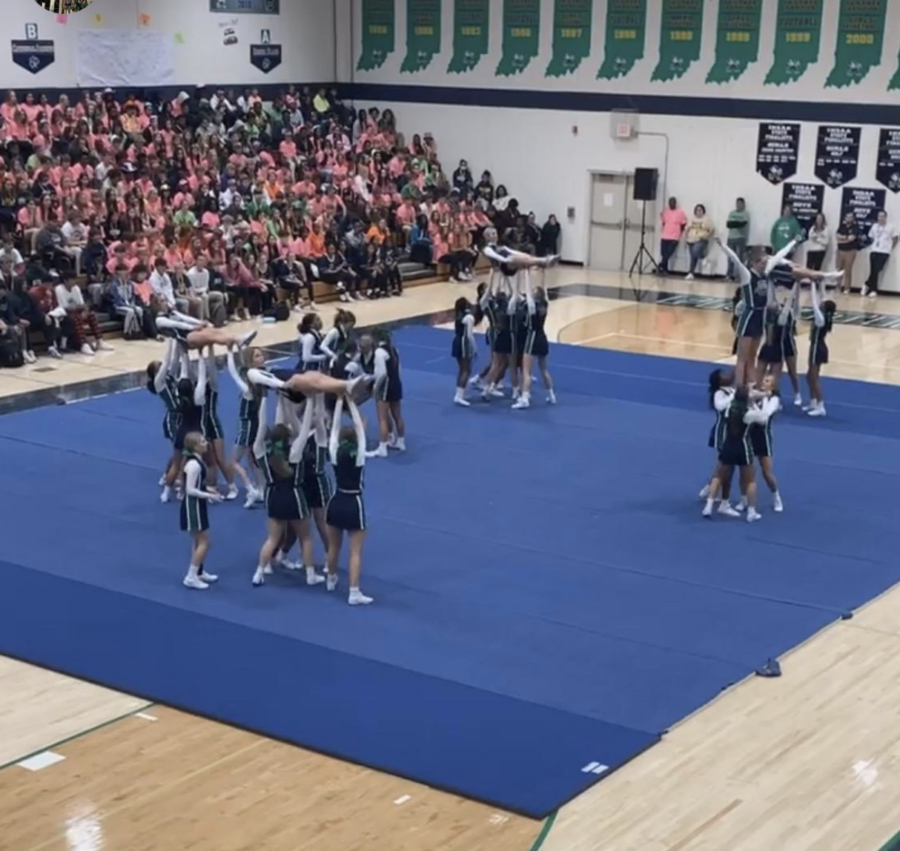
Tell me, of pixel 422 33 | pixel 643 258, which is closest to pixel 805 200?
pixel 643 258

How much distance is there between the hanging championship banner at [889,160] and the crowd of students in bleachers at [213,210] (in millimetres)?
6300

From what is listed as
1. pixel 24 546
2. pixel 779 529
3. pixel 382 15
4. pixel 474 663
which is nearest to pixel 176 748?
pixel 474 663

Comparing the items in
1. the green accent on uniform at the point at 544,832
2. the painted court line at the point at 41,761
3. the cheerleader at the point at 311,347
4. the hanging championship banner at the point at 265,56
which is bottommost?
the painted court line at the point at 41,761

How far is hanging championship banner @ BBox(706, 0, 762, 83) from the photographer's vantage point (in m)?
26.2

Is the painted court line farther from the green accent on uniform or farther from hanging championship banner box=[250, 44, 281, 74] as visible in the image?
hanging championship banner box=[250, 44, 281, 74]

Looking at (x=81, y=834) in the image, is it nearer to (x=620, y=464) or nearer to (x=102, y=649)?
(x=102, y=649)

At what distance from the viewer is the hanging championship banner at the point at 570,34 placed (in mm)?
27953

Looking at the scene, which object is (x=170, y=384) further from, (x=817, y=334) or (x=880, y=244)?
(x=880, y=244)

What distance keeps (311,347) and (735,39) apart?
51.8ft

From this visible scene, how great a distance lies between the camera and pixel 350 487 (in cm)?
1027

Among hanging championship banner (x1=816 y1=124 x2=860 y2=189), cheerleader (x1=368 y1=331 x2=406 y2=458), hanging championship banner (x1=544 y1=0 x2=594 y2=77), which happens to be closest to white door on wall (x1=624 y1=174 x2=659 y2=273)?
hanging championship banner (x1=544 y1=0 x2=594 y2=77)

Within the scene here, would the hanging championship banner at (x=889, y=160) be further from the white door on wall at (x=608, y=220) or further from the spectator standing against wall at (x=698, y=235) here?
the white door on wall at (x=608, y=220)

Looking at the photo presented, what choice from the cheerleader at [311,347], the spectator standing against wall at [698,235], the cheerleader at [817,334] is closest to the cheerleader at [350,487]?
the cheerleader at [311,347]

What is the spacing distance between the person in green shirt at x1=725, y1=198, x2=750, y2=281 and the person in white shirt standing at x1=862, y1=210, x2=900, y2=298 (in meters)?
2.27
